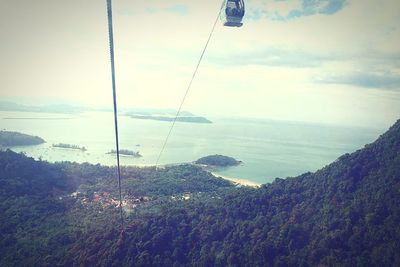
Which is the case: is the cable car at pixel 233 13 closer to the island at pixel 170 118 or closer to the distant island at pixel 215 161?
the distant island at pixel 215 161

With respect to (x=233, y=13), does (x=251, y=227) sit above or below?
below

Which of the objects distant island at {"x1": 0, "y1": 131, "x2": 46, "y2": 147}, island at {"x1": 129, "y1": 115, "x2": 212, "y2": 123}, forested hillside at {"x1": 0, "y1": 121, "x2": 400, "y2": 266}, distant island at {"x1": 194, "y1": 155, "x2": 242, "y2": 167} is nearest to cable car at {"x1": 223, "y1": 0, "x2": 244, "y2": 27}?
forested hillside at {"x1": 0, "y1": 121, "x2": 400, "y2": 266}

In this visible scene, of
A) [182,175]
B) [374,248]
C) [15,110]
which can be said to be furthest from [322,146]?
[15,110]

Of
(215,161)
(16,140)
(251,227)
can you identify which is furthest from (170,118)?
(251,227)

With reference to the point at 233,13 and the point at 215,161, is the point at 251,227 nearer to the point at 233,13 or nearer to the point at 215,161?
the point at 233,13

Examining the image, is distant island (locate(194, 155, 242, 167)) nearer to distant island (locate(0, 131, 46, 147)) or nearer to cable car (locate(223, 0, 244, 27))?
distant island (locate(0, 131, 46, 147))

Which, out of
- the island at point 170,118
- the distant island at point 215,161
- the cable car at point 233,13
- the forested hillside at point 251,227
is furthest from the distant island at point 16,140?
the island at point 170,118

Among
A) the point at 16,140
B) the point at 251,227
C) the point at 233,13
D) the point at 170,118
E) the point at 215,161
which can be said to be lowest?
the point at 16,140
